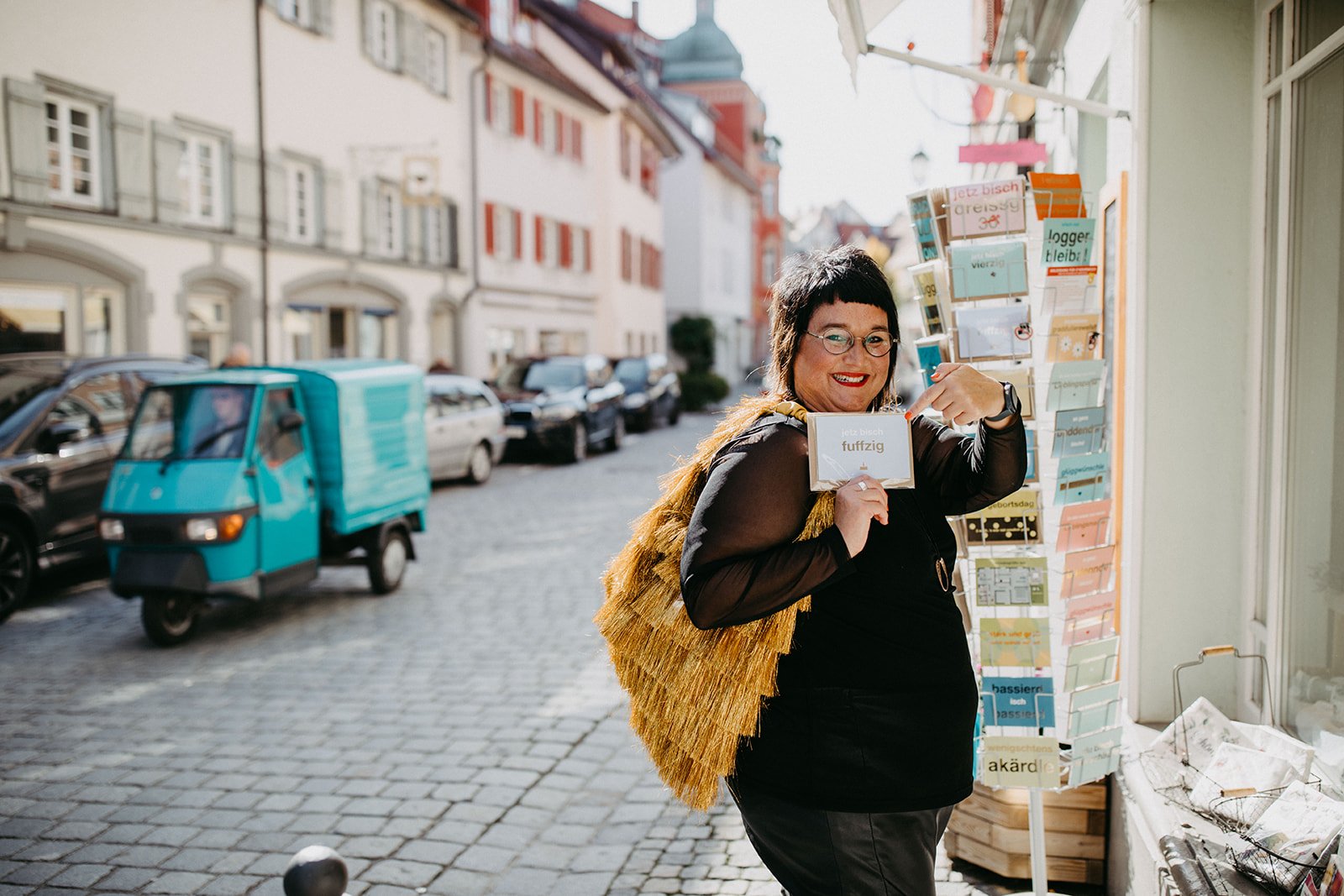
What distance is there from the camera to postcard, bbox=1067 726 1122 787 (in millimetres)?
3465

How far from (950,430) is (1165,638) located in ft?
5.96

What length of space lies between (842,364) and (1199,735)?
6.38ft

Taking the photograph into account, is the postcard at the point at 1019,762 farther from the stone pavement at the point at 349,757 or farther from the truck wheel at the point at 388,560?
the truck wheel at the point at 388,560

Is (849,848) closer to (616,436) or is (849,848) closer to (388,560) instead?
(388,560)

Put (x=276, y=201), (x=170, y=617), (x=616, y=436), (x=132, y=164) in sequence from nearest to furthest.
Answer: (x=170, y=617) < (x=132, y=164) < (x=276, y=201) < (x=616, y=436)

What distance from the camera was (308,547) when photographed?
8531mm

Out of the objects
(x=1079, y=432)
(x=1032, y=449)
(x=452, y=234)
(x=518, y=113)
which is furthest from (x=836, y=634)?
(x=518, y=113)

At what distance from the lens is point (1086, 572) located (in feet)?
11.5

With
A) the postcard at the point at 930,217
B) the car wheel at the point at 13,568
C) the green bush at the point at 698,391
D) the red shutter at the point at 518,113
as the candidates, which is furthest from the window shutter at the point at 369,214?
the postcard at the point at 930,217

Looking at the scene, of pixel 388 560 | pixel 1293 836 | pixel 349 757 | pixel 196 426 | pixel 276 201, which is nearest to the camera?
pixel 1293 836

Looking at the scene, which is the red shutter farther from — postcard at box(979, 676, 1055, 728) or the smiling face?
the smiling face

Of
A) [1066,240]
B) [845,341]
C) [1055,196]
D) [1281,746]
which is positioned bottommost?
[1281,746]

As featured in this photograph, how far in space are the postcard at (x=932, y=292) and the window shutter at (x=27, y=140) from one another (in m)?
13.6

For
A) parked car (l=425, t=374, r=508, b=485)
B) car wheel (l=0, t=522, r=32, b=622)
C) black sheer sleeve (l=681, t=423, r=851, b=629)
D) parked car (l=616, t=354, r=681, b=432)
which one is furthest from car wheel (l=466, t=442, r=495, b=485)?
black sheer sleeve (l=681, t=423, r=851, b=629)
